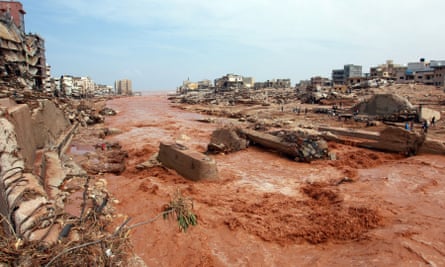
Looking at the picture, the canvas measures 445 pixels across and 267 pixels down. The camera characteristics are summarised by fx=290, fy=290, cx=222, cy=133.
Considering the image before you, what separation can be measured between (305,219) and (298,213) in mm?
368

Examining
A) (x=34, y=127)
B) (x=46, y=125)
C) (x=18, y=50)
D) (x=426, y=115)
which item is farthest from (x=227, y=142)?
(x=18, y=50)

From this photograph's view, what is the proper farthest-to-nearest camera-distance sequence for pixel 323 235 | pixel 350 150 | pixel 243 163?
pixel 350 150
pixel 243 163
pixel 323 235

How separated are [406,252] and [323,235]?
134 cm

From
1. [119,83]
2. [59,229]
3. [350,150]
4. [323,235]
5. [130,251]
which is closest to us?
[59,229]

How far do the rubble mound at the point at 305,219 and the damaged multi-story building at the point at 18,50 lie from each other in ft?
67.5

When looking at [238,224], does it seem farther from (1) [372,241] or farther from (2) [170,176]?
(2) [170,176]

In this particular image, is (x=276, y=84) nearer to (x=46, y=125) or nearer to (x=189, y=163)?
(x=46, y=125)

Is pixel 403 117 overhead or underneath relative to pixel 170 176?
overhead

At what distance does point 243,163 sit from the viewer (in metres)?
11.1

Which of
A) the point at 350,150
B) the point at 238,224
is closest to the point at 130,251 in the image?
the point at 238,224

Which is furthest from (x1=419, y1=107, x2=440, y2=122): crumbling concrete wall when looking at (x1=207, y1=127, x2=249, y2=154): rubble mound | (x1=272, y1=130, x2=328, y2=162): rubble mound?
(x1=207, y1=127, x2=249, y2=154): rubble mound

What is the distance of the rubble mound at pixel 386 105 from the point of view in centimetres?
1881

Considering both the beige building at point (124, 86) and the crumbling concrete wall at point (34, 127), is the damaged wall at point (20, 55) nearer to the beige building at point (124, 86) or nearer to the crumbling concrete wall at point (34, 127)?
the crumbling concrete wall at point (34, 127)

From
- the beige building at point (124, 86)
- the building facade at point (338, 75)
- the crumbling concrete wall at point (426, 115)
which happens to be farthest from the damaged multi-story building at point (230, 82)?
the crumbling concrete wall at point (426, 115)
